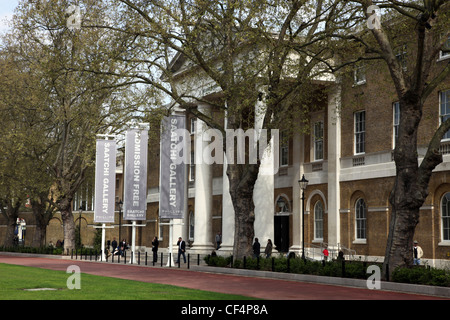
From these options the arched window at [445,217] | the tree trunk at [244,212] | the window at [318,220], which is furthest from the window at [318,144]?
the tree trunk at [244,212]

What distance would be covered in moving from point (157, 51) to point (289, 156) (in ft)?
61.1

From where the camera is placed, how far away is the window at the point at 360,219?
36781mm

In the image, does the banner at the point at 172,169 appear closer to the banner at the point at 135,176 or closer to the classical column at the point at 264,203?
the banner at the point at 135,176

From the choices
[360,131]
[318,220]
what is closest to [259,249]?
[318,220]

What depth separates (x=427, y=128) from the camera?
32406 mm

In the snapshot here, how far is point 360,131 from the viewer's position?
123 feet

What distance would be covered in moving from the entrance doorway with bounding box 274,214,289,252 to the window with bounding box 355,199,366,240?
730 centimetres

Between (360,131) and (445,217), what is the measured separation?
8.14m

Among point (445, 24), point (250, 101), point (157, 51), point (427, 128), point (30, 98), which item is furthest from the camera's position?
point (30, 98)

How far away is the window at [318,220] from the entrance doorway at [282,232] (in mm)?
3045

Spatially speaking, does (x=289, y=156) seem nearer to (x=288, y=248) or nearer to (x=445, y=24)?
(x=288, y=248)

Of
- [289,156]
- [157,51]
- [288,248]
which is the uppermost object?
[157,51]
